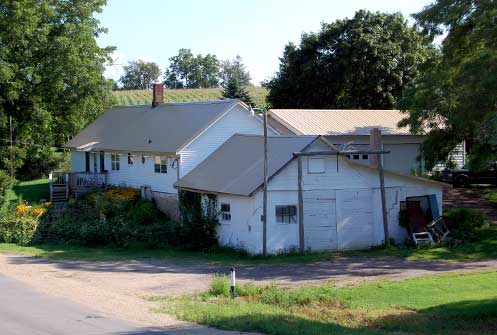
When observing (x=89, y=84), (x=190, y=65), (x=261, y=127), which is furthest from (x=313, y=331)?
(x=190, y=65)

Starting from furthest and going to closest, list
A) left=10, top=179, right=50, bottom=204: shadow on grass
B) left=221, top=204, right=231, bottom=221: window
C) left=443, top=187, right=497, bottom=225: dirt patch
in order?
left=10, top=179, right=50, bottom=204: shadow on grass → left=443, top=187, right=497, bottom=225: dirt patch → left=221, top=204, right=231, bottom=221: window

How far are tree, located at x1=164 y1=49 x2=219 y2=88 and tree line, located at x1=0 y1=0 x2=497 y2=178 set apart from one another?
7104cm

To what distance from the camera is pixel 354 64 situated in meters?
54.9

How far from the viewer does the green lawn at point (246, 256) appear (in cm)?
2772

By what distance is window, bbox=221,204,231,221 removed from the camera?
30.1 metres

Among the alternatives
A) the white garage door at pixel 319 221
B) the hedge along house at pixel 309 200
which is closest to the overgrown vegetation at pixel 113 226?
the hedge along house at pixel 309 200

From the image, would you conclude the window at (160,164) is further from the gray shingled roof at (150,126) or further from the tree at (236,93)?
the tree at (236,93)

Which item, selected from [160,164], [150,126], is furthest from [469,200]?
[150,126]

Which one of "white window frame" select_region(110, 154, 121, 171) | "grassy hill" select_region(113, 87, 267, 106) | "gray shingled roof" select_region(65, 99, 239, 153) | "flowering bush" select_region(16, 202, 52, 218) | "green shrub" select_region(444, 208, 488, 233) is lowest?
"green shrub" select_region(444, 208, 488, 233)

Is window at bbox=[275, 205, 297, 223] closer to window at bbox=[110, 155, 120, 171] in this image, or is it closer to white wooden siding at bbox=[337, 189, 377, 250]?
white wooden siding at bbox=[337, 189, 377, 250]

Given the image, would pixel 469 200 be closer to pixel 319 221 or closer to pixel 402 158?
pixel 402 158

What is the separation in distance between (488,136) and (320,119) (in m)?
23.7

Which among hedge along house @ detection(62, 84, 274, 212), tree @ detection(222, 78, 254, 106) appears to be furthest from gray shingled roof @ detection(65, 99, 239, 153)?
tree @ detection(222, 78, 254, 106)

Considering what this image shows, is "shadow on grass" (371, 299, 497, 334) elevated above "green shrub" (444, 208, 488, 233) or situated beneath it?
situated beneath
